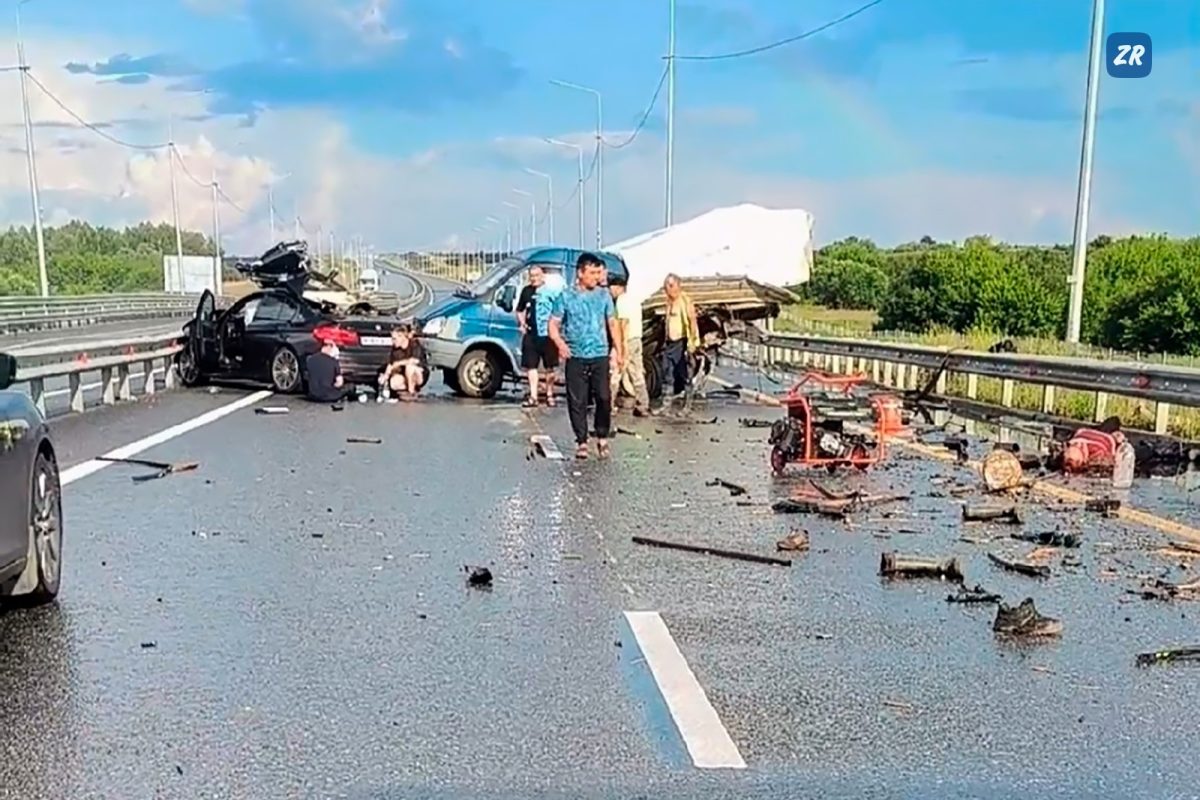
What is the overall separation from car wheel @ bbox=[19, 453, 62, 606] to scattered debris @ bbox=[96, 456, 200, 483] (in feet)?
14.3

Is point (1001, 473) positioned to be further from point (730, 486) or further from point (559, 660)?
point (559, 660)

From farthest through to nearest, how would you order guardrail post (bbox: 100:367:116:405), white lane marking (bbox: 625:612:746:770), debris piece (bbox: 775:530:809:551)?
guardrail post (bbox: 100:367:116:405) < debris piece (bbox: 775:530:809:551) < white lane marking (bbox: 625:612:746:770)

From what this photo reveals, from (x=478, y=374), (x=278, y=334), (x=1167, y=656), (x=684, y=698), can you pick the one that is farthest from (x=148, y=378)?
(x=1167, y=656)

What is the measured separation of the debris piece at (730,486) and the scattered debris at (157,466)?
4.56m

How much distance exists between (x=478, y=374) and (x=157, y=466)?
29.4 ft

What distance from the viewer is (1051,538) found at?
29.5 feet

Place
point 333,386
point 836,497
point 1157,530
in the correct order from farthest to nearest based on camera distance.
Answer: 1. point 333,386
2. point 836,497
3. point 1157,530

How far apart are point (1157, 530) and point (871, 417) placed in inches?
170

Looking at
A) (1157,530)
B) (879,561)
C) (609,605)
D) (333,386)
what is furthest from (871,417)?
(333,386)

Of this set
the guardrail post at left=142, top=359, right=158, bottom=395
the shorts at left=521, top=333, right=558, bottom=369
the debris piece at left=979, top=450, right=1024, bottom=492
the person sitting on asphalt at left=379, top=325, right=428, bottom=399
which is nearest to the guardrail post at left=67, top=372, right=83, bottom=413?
the guardrail post at left=142, top=359, right=158, bottom=395

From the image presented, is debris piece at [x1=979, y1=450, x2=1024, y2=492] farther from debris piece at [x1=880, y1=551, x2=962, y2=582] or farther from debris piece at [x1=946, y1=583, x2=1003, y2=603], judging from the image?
debris piece at [x1=946, y1=583, x2=1003, y2=603]

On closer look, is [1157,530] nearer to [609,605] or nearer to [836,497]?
[836,497]

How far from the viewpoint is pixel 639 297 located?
20.7 m

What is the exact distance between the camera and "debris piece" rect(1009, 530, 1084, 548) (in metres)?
8.81
